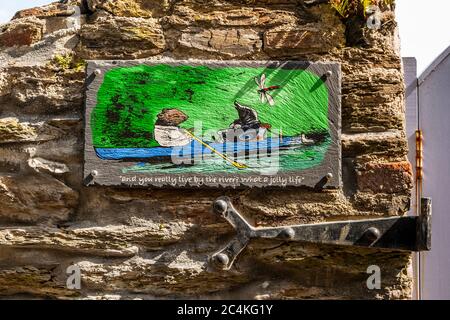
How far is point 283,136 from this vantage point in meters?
2.53

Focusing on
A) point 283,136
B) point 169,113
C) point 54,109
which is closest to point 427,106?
point 283,136

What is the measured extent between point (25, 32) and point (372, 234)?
1.64m

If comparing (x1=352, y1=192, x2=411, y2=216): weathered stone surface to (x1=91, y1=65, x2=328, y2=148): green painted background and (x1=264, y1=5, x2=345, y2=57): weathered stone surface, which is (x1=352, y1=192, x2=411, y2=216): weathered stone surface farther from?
(x1=264, y1=5, x2=345, y2=57): weathered stone surface

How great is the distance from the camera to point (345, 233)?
2.44 metres

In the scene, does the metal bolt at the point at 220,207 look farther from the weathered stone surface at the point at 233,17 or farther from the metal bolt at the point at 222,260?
the weathered stone surface at the point at 233,17

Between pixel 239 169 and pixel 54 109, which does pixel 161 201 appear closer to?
pixel 239 169

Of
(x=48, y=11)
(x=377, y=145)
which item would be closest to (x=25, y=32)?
(x=48, y=11)

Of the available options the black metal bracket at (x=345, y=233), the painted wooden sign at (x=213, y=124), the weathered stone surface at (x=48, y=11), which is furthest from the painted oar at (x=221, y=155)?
the weathered stone surface at (x=48, y=11)

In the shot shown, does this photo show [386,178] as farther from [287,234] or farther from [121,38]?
[121,38]

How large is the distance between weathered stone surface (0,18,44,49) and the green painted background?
0.41 meters

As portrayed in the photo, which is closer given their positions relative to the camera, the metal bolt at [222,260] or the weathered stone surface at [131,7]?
the metal bolt at [222,260]

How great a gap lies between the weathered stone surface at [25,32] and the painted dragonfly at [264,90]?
0.95 metres

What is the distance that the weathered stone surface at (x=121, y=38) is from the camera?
Result: 2643 mm

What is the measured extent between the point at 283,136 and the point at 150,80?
58cm
